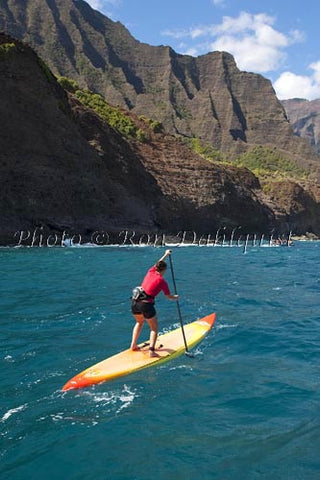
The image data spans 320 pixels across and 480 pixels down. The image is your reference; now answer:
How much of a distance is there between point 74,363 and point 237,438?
190 inches

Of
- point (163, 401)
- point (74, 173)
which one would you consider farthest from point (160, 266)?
point (74, 173)

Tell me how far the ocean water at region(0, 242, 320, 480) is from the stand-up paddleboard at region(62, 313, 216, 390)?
0.19 metres

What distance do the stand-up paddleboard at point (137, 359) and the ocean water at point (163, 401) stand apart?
19cm

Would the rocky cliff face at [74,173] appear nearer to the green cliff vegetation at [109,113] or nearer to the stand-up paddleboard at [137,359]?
the green cliff vegetation at [109,113]

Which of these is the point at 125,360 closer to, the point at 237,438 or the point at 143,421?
the point at 143,421

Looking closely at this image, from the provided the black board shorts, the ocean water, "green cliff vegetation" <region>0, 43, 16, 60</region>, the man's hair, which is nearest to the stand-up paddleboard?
the ocean water

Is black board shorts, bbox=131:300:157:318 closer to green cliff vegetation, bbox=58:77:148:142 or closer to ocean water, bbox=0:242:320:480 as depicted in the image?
ocean water, bbox=0:242:320:480

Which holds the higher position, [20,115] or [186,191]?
[20,115]

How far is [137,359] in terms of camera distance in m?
10.8

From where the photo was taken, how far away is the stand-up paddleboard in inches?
372

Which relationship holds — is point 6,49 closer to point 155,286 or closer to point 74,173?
point 74,173

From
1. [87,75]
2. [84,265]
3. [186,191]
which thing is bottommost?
[84,265]

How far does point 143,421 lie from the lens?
7.75 metres

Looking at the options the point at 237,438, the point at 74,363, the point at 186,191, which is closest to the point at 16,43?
the point at 186,191
